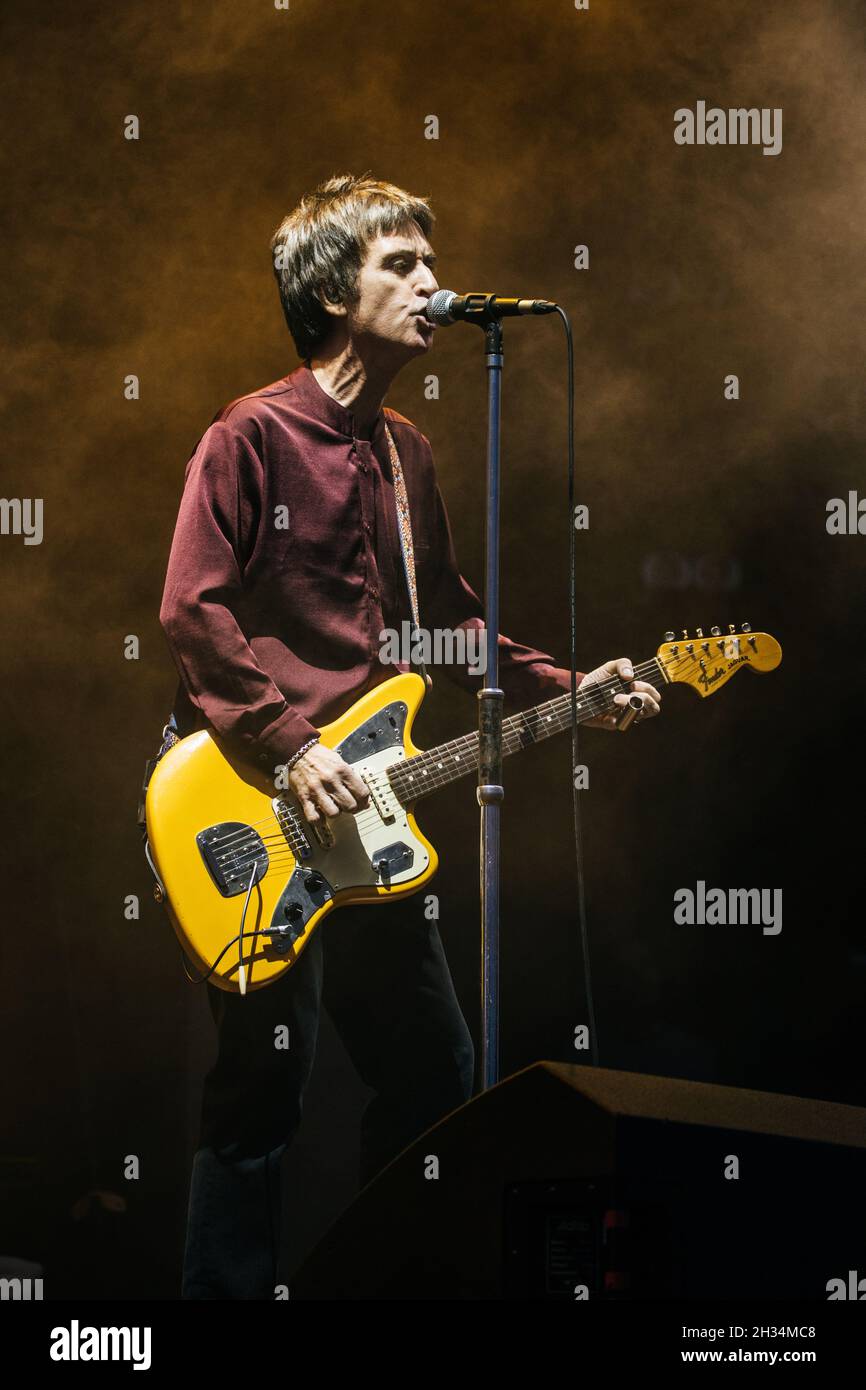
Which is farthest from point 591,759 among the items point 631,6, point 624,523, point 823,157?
point 631,6

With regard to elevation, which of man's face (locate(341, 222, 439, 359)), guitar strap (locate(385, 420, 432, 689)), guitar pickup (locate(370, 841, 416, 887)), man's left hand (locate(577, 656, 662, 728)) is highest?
man's face (locate(341, 222, 439, 359))

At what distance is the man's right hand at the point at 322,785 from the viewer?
10.0ft

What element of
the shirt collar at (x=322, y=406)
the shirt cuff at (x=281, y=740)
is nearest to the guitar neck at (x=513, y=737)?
the shirt cuff at (x=281, y=740)

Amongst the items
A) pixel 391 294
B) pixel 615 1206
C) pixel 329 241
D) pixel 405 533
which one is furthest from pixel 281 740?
pixel 615 1206

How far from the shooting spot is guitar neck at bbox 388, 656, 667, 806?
3.14m

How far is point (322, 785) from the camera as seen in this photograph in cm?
306

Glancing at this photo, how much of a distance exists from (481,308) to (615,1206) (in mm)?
1671

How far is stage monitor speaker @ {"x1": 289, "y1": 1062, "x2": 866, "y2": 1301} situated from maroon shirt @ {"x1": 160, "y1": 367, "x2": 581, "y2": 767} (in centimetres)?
142

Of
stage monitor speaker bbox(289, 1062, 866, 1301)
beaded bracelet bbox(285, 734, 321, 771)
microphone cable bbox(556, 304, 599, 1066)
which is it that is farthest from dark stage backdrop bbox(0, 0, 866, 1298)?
stage monitor speaker bbox(289, 1062, 866, 1301)

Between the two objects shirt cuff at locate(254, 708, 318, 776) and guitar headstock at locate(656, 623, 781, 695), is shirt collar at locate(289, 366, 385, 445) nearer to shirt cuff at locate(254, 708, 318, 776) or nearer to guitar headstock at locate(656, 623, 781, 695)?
shirt cuff at locate(254, 708, 318, 776)

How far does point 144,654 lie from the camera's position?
3451 millimetres

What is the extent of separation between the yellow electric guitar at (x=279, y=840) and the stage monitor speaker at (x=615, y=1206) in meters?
1.23

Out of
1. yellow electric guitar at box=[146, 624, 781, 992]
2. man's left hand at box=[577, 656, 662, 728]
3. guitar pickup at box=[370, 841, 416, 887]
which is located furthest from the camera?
man's left hand at box=[577, 656, 662, 728]

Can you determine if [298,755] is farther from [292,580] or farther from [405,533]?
[405,533]
